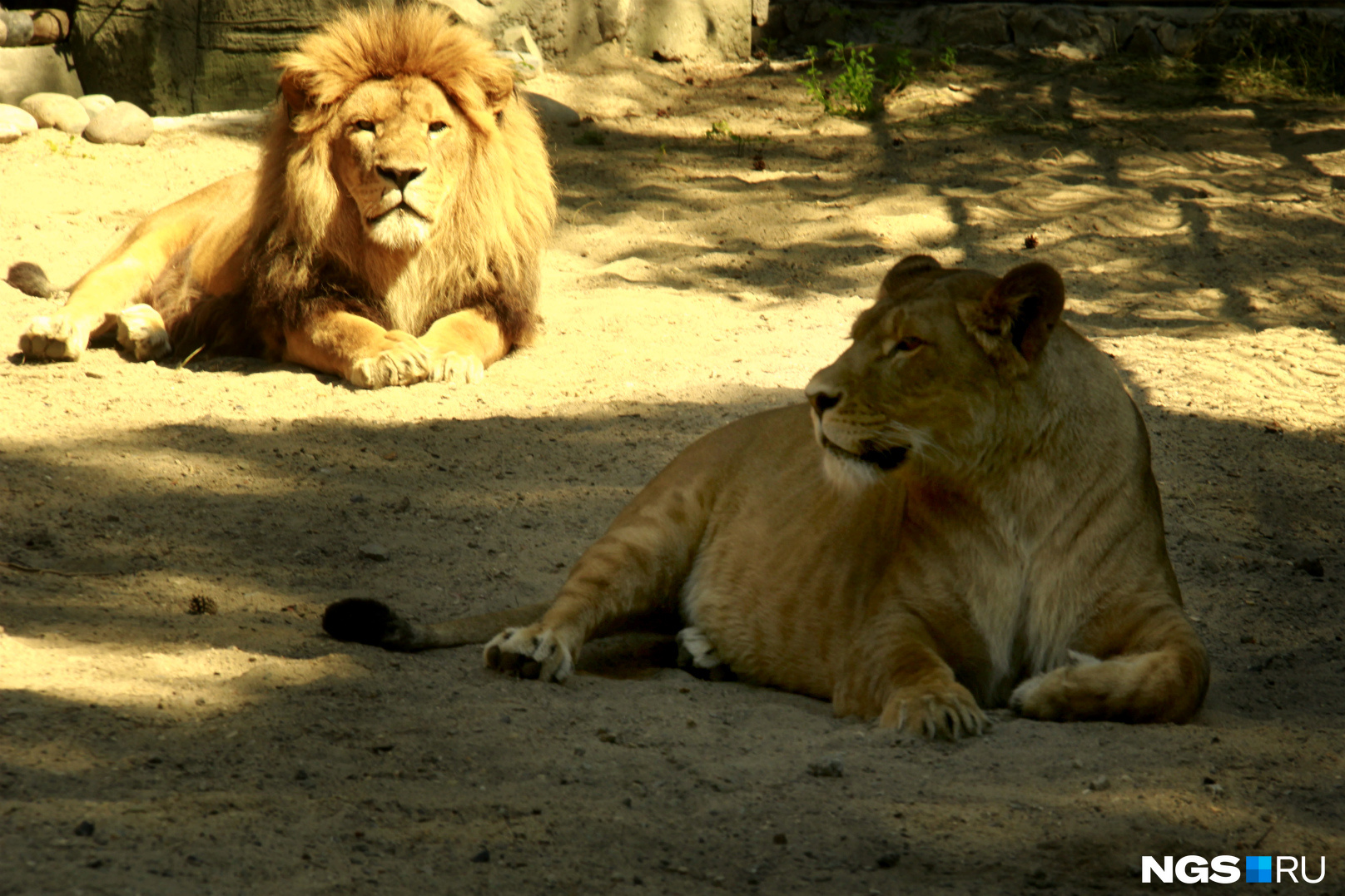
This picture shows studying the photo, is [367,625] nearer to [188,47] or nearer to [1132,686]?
[1132,686]

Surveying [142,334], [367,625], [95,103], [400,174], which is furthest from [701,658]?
[95,103]

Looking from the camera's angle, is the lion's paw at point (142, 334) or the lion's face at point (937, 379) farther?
the lion's paw at point (142, 334)

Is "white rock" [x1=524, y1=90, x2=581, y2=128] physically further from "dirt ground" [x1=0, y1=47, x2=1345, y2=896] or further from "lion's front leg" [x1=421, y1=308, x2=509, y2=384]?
"lion's front leg" [x1=421, y1=308, x2=509, y2=384]

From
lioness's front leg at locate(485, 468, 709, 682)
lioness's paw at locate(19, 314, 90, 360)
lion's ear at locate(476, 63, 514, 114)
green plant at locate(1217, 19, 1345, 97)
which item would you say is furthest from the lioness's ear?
green plant at locate(1217, 19, 1345, 97)

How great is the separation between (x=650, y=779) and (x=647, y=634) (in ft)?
4.79

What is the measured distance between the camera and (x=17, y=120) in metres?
8.81

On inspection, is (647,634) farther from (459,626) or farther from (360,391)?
(360,391)

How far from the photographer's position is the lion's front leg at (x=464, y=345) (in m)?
6.14

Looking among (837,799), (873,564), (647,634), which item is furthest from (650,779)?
(647,634)

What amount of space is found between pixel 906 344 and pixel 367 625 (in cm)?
150

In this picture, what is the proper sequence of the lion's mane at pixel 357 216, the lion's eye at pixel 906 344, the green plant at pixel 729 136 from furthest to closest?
the green plant at pixel 729 136, the lion's mane at pixel 357 216, the lion's eye at pixel 906 344

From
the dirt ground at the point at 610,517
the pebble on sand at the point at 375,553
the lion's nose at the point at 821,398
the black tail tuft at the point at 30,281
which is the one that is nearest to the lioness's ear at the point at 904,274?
the lion's nose at the point at 821,398

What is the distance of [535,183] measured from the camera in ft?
23.0

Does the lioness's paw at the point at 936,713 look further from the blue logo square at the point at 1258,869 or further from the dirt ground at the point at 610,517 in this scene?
the blue logo square at the point at 1258,869
